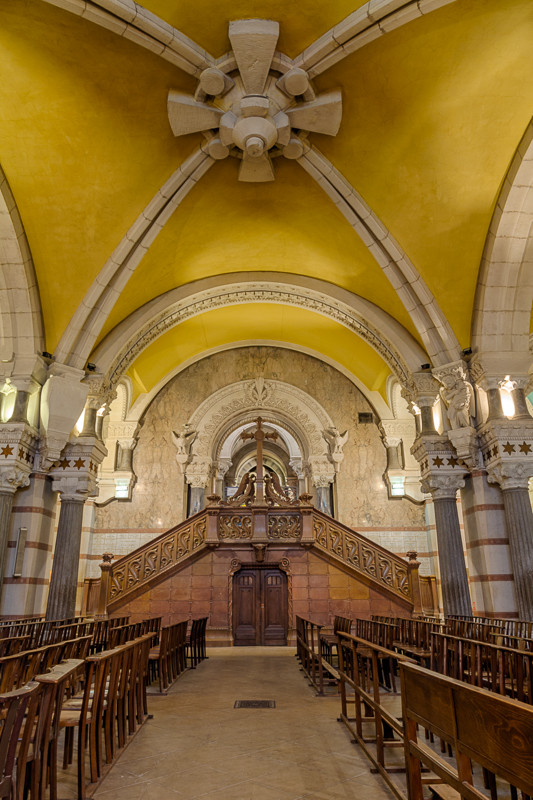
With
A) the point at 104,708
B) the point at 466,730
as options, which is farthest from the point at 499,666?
the point at 104,708

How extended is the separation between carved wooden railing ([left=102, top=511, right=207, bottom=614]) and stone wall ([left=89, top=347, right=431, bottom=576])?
269 cm

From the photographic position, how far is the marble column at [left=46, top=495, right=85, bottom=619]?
9102 millimetres

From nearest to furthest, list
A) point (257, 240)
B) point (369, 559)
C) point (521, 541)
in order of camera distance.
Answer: point (521, 541)
point (257, 240)
point (369, 559)

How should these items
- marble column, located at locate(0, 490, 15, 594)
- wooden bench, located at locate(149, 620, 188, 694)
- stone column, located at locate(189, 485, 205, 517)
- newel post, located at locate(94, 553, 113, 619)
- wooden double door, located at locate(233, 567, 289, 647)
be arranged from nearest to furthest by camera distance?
wooden bench, located at locate(149, 620, 188, 694) → marble column, located at locate(0, 490, 15, 594) → newel post, located at locate(94, 553, 113, 619) → wooden double door, located at locate(233, 567, 289, 647) → stone column, located at locate(189, 485, 205, 517)

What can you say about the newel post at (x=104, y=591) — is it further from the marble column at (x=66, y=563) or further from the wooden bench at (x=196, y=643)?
the wooden bench at (x=196, y=643)

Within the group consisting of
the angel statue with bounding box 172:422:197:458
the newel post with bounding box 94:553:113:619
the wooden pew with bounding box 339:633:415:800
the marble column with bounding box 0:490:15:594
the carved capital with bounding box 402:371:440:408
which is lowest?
the wooden pew with bounding box 339:633:415:800

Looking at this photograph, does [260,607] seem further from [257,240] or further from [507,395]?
[257,240]

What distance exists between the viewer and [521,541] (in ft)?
26.3

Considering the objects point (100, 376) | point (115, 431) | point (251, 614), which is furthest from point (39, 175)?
point (251, 614)

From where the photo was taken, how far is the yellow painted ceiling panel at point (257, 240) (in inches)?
370

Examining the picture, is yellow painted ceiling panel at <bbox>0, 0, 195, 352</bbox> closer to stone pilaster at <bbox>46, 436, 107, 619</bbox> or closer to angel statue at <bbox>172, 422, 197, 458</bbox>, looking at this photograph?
stone pilaster at <bbox>46, 436, 107, 619</bbox>

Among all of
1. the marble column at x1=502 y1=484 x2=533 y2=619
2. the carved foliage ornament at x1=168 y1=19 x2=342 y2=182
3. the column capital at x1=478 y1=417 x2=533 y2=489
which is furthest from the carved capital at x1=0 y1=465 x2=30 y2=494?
the marble column at x1=502 y1=484 x2=533 y2=619

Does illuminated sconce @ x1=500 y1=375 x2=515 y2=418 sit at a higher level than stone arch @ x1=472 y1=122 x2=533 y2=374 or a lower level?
lower

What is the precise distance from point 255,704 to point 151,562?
21.6 feet
